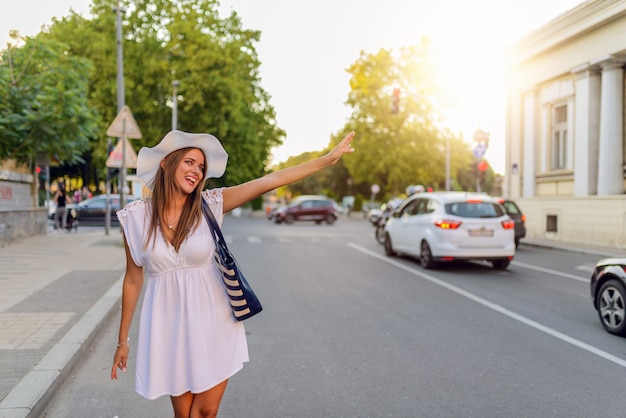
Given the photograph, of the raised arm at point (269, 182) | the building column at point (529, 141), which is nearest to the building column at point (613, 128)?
the building column at point (529, 141)

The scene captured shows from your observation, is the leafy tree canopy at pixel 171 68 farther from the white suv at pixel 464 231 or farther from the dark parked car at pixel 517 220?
the white suv at pixel 464 231

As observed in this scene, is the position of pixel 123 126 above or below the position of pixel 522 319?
above

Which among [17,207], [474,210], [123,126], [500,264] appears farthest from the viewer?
[17,207]

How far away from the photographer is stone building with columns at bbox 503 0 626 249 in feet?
69.7

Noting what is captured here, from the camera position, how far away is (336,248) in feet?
65.0

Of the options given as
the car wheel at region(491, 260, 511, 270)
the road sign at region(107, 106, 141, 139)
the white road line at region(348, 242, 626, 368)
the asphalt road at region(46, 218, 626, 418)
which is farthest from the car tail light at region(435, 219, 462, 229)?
the road sign at region(107, 106, 141, 139)

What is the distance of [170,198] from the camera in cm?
321

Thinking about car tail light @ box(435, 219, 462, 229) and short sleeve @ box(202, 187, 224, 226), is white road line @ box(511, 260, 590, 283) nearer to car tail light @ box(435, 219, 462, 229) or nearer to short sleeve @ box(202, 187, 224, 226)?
car tail light @ box(435, 219, 462, 229)

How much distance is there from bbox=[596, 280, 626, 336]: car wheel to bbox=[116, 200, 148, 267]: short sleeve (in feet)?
18.7

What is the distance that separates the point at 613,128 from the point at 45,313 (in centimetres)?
1887

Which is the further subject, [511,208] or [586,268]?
[511,208]

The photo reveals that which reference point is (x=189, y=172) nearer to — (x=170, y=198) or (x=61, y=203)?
(x=170, y=198)

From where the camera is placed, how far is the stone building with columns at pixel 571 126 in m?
21.2

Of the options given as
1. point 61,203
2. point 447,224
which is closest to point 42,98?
point 447,224
